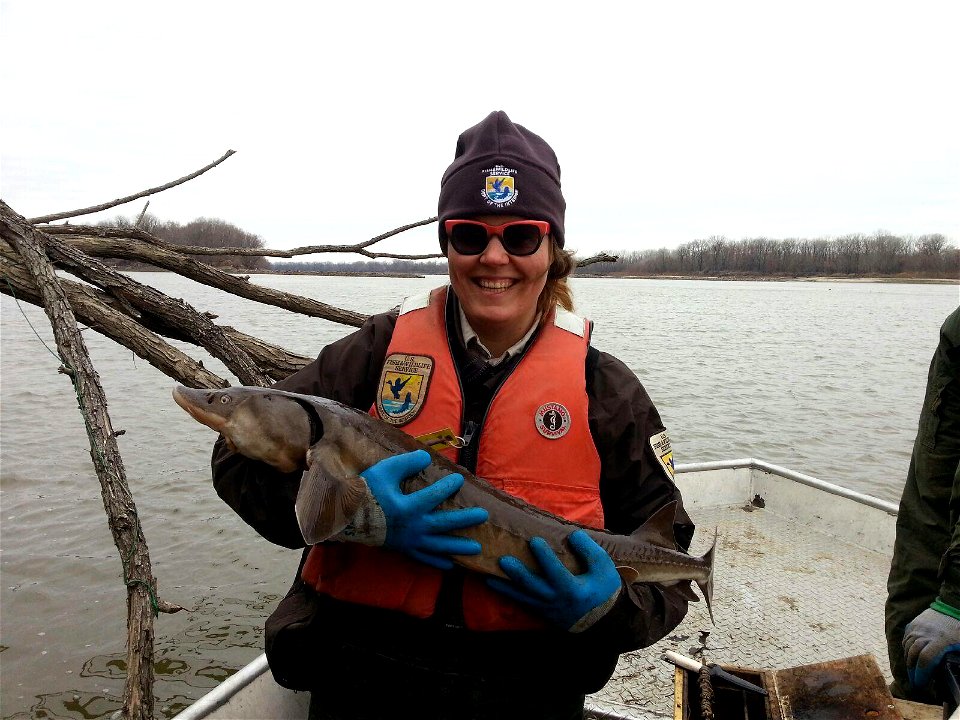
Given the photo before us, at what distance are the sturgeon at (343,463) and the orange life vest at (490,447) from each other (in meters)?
0.12

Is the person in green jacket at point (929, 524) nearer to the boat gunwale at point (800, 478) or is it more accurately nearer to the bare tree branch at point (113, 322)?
the boat gunwale at point (800, 478)

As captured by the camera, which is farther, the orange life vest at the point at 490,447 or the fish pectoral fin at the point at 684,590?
the fish pectoral fin at the point at 684,590

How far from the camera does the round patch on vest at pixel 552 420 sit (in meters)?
2.27

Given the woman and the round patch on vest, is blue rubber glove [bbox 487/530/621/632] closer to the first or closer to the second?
the woman

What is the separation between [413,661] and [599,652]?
0.62 meters

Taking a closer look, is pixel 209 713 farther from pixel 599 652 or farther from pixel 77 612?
pixel 77 612

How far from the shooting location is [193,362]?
154 inches

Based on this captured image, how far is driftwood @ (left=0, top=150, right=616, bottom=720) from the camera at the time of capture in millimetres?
2693

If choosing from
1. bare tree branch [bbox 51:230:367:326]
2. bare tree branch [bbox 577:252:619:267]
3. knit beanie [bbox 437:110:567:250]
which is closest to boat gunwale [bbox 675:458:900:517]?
bare tree branch [bbox 577:252:619:267]

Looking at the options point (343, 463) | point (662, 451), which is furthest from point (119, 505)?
point (662, 451)

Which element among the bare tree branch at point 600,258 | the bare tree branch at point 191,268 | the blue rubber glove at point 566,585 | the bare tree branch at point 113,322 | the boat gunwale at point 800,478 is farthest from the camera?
the boat gunwale at point 800,478

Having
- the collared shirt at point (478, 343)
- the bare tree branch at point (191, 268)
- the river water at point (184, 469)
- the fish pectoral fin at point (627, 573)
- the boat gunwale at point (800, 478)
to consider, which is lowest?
the river water at point (184, 469)

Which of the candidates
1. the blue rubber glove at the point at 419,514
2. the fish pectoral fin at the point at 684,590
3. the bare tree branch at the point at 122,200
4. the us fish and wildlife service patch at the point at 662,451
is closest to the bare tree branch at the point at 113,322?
the bare tree branch at the point at 122,200

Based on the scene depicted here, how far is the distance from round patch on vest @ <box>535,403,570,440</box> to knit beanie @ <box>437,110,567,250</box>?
2.30 feet
